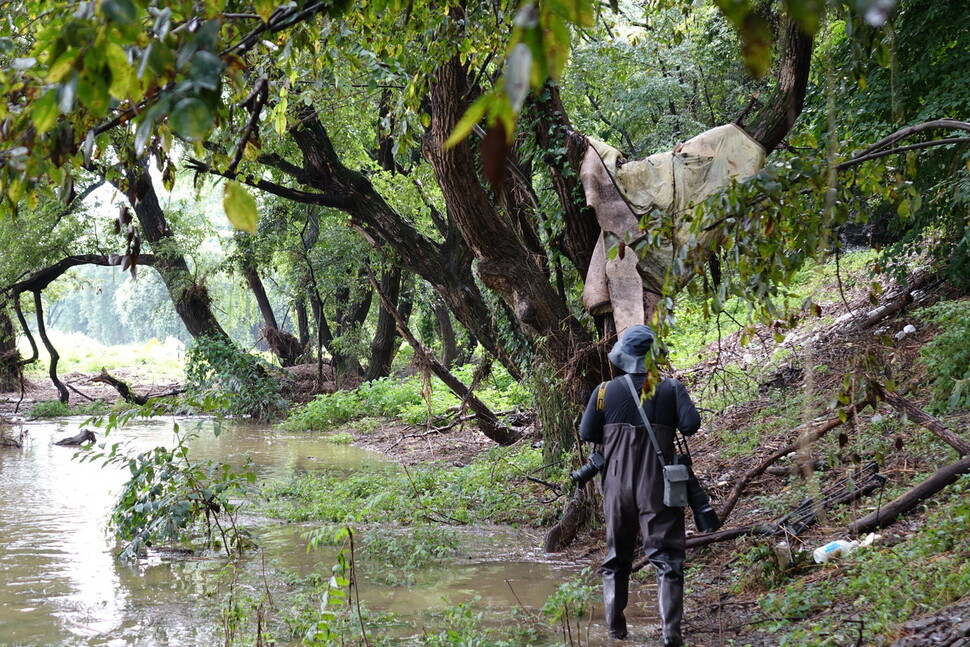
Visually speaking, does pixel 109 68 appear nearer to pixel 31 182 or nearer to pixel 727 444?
pixel 31 182

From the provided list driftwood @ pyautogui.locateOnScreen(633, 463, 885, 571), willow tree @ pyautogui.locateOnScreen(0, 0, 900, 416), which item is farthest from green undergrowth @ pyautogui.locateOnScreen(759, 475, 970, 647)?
Result: willow tree @ pyautogui.locateOnScreen(0, 0, 900, 416)

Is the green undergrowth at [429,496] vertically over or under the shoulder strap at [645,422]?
under

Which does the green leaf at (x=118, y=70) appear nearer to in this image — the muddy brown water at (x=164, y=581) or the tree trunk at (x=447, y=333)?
the muddy brown water at (x=164, y=581)

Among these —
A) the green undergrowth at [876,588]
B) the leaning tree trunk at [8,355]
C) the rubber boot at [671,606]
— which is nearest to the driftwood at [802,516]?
the green undergrowth at [876,588]

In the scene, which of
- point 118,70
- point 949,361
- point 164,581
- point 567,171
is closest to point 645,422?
point 567,171

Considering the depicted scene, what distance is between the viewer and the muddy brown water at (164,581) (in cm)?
551

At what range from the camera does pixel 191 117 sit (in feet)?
4.75

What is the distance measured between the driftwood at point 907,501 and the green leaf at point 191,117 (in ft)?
18.7

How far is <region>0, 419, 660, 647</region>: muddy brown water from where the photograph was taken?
5.51 metres

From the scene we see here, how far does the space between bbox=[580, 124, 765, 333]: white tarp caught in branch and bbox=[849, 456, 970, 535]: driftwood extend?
7.82 ft

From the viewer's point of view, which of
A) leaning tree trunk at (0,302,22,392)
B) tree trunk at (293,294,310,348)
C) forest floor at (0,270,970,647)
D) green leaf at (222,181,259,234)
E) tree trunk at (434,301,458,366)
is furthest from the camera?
tree trunk at (434,301,458,366)

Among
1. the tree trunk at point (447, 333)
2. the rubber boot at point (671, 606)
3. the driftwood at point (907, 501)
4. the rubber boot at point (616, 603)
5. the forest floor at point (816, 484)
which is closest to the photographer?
the forest floor at point (816, 484)

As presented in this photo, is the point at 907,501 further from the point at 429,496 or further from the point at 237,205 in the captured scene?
the point at 237,205

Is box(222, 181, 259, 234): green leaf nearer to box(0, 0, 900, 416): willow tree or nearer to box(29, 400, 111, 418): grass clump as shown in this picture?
box(0, 0, 900, 416): willow tree
